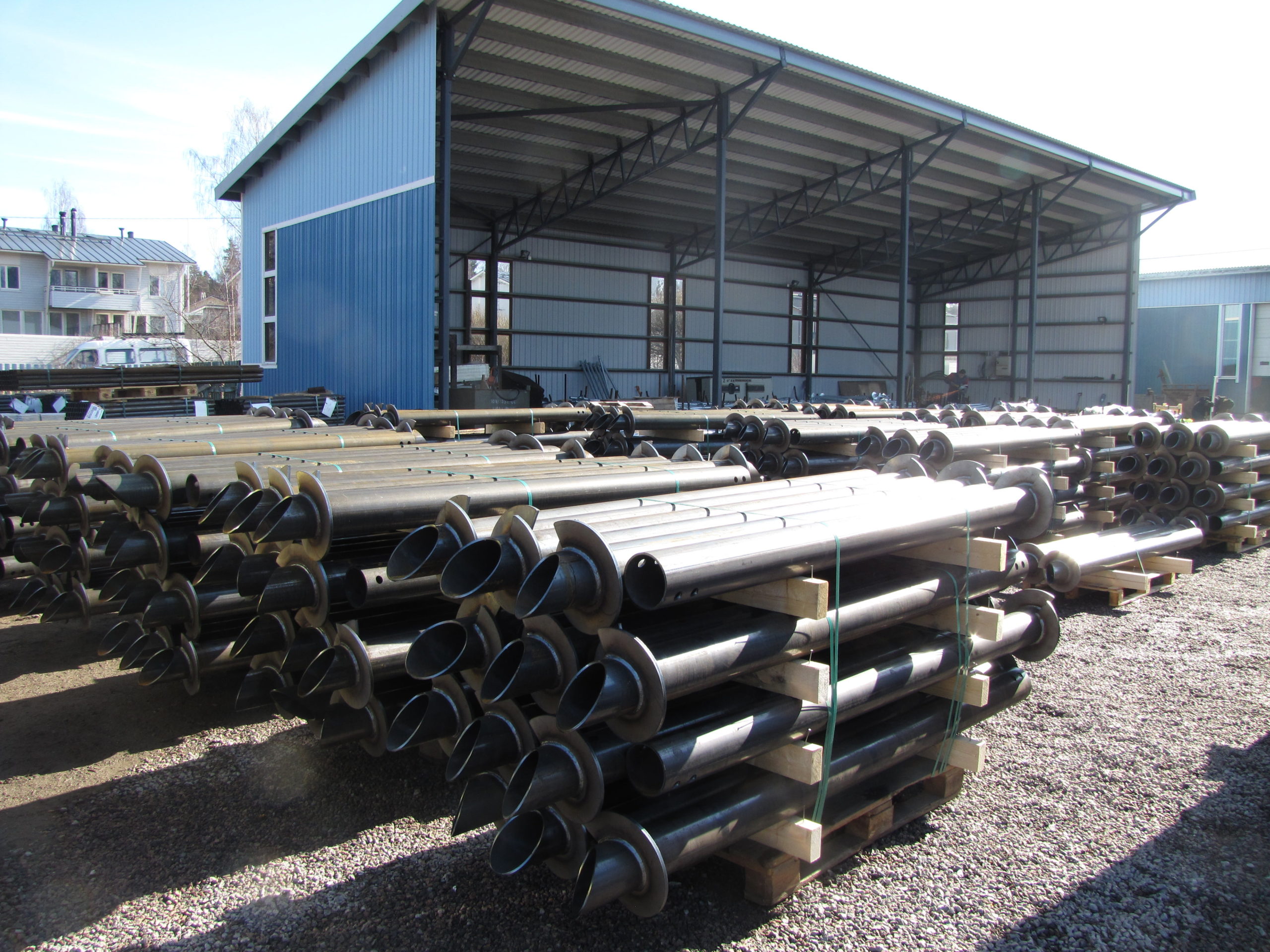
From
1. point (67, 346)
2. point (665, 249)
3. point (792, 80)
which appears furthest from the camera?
point (67, 346)

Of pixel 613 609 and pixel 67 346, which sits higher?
pixel 67 346

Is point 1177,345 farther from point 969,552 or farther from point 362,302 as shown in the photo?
point 969,552

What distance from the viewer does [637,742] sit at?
2.48m

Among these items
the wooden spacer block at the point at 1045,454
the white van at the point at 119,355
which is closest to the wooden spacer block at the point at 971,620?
the wooden spacer block at the point at 1045,454

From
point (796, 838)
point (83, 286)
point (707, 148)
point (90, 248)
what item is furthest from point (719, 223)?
point (90, 248)

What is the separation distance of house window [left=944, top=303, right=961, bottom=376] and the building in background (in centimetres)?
685

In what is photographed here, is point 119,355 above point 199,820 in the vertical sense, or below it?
above

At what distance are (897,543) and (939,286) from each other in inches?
1273

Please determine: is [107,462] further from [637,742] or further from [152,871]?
[637,742]

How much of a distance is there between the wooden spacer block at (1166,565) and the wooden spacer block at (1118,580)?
1.23 feet

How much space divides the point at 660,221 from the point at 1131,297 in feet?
52.9

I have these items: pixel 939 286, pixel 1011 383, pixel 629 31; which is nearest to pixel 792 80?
pixel 629 31

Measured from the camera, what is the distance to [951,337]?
3259cm

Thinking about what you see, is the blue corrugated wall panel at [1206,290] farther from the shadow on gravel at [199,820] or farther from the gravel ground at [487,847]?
the shadow on gravel at [199,820]
